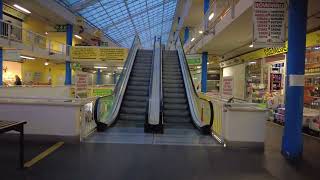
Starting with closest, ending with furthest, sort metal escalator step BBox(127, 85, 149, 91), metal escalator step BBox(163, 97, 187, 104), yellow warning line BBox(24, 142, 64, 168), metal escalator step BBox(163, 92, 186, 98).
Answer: yellow warning line BBox(24, 142, 64, 168)
metal escalator step BBox(163, 97, 187, 104)
metal escalator step BBox(163, 92, 186, 98)
metal escalator step BBox(127, 85, 149, 91)

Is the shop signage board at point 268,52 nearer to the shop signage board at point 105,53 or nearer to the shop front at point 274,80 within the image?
the shop front at point 274,80

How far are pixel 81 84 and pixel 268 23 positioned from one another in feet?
17.3

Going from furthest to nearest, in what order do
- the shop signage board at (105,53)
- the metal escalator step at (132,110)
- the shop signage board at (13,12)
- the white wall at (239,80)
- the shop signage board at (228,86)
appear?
the shop signage board at (13,12)
the shop signage board at (105,53)
the white wall at (239,80)
the metal escalator step at (132,110)
the shop signage board at (228,86)

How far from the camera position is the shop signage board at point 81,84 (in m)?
8.32

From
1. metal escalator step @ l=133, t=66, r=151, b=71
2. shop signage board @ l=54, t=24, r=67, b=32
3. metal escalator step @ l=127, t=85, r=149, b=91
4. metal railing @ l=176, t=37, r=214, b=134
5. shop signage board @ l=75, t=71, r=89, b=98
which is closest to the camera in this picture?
metal railing @ l=176, t=37, r=214, b=134

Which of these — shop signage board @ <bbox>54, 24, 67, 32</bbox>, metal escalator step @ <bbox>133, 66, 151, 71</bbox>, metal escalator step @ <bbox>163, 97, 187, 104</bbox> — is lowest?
metal escalator step @ <bbox>163, 97, 187, 104</bbox>

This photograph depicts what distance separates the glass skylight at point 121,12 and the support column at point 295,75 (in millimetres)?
13920

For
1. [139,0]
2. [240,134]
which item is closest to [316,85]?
[240,134]

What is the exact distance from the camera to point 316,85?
9.12 metres

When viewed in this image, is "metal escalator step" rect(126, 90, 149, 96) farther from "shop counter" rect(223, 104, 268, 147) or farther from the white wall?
the white wall

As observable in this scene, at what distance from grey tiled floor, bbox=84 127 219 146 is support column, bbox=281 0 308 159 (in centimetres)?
160

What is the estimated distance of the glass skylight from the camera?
2150 cm

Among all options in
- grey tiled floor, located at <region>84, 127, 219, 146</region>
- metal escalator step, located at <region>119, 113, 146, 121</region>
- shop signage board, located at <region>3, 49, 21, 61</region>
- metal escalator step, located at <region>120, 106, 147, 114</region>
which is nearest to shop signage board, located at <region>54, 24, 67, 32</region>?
shop signage board, located at <region>3, 49, 21, 61</region>

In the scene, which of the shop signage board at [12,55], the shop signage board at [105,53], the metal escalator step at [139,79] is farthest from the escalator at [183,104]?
the shop signage board at [12,55]
